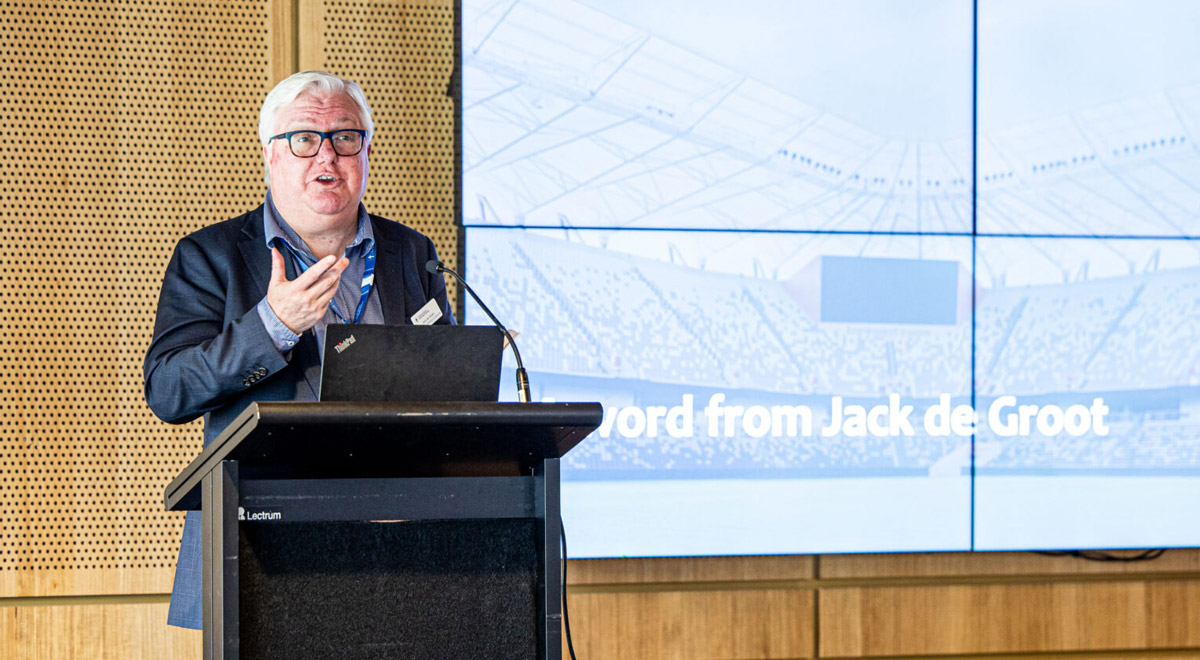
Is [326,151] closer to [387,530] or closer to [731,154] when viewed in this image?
[387,530]

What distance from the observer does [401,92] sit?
3.18 meters

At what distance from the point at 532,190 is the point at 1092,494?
199cm

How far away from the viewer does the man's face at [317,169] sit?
6.91 feet

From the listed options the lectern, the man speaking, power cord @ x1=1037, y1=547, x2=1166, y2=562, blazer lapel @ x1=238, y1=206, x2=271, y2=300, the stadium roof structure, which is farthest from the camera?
power cord @ x1=1037, y1=547, x2=1166, y2=562

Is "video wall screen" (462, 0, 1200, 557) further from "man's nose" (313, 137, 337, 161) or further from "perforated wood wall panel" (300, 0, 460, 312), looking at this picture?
"man's nose" (313, 137, 337, 161)

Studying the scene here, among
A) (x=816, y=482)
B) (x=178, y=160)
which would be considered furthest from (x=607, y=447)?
(x=178, y=160)

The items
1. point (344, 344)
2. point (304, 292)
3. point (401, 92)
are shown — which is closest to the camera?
point (344, 344)

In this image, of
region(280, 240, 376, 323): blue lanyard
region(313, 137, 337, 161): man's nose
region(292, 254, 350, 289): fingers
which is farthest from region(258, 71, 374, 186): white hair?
region(292, 254, 350, 289): fingers

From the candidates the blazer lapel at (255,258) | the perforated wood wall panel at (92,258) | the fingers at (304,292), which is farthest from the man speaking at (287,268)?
the perforated wood wall panel at (92,258)

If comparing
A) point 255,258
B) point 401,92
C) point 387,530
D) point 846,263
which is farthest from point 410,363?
point 846,263

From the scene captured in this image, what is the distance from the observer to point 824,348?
325cm

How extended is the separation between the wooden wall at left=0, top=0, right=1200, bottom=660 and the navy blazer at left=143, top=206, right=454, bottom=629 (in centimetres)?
103

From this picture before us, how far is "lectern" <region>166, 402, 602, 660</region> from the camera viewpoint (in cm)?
135

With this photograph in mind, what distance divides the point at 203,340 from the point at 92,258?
135 centimetres
